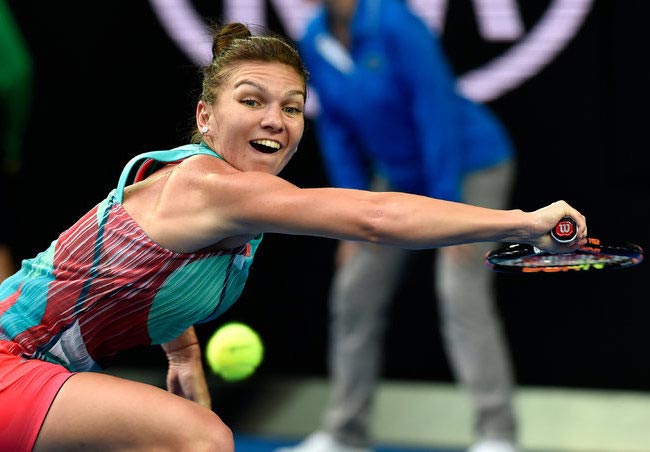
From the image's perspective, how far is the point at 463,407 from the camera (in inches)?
187

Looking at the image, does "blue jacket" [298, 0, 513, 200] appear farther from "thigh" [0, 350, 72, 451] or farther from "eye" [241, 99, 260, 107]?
"thigh" [0, 350, 72, 451]

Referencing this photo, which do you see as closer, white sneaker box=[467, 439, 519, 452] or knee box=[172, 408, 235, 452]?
knee box=[172, 408, 235, 452]

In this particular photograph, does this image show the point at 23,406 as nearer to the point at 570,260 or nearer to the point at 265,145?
the point at 265,145

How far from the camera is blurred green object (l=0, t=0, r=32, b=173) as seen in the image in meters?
4.69

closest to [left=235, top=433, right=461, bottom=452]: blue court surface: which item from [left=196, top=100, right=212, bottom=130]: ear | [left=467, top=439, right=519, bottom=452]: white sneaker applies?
[left=467, top=439, right=519, bottom=452]: white sneaker

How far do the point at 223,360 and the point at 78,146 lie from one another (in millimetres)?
2197

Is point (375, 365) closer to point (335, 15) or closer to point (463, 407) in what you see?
point (463, 407)

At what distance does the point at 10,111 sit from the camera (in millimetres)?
4727

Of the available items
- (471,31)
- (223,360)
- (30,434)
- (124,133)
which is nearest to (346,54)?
(471,31)

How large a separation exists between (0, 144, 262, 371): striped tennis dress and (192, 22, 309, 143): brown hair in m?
0.14

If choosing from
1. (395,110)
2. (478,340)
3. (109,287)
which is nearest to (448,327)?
(478,340)

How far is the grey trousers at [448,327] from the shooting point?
414cm

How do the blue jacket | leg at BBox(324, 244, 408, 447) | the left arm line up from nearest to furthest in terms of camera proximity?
the left arm, the blue jacket, leg at BBox(324, 244, 408, 447)

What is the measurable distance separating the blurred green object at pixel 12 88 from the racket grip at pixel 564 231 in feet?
9.66
